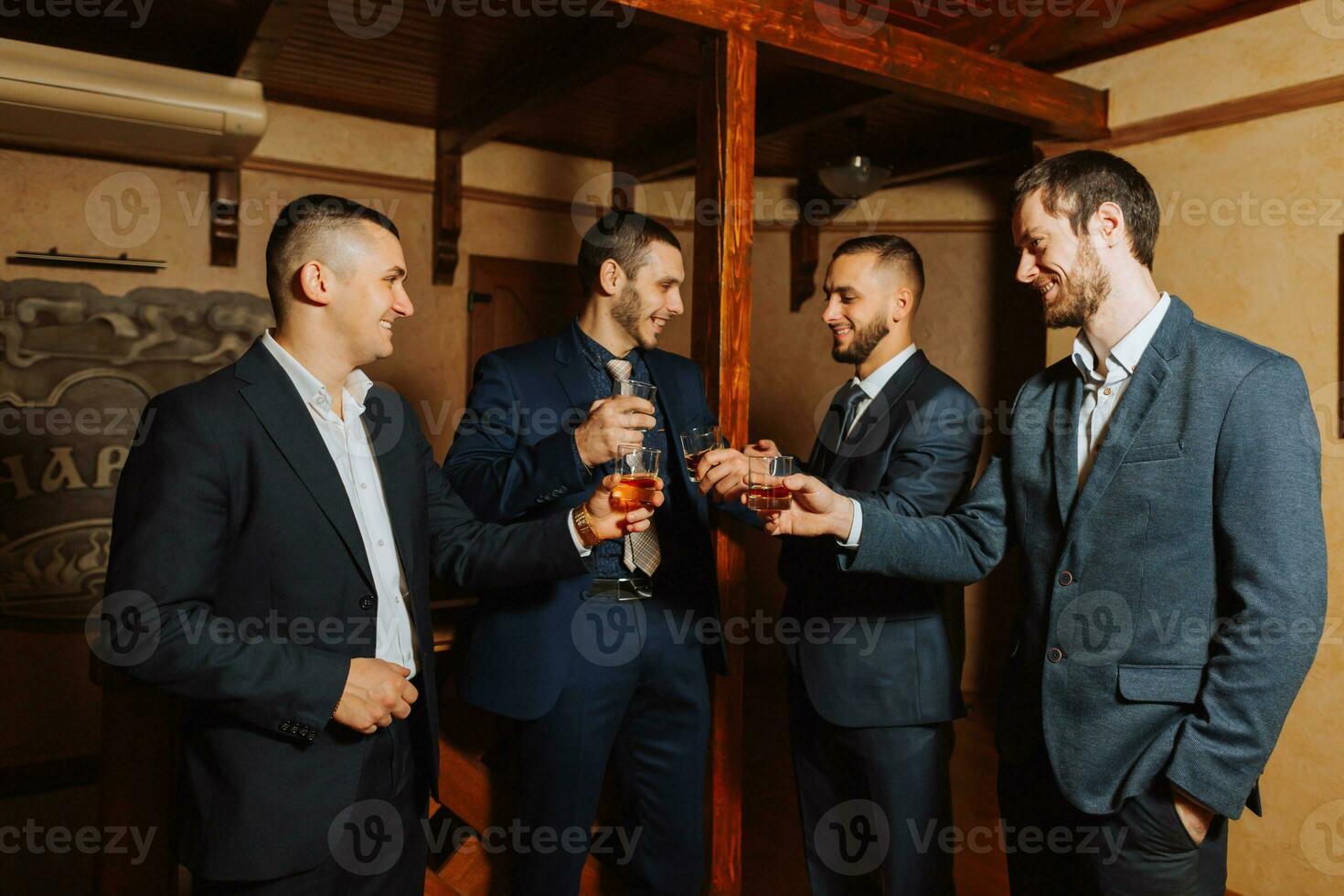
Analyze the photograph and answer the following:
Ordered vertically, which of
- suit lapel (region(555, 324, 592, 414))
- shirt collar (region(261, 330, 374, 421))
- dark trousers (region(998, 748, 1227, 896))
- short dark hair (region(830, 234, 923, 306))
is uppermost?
short dark hair (region(830, 234, 923, 306))

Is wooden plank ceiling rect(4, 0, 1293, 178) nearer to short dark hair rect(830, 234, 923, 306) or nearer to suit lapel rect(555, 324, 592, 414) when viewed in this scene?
short dark hair rect(830, 234, 923, 306)

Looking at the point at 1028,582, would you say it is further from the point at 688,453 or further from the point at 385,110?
the point at 385,110

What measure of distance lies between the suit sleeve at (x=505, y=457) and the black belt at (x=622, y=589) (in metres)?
0.26

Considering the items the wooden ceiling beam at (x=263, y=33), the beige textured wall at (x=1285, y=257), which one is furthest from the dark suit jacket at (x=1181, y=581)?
the wooden ceiling beam at (x=263, y=33)

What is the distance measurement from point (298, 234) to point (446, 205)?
404cm

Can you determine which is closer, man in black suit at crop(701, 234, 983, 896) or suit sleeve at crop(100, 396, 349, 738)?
suit sleeve at crop(100, 396, 349, 738)

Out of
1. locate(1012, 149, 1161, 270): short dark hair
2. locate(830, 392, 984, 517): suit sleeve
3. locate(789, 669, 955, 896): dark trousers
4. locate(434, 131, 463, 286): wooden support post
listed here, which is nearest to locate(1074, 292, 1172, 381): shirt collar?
locate(1012, 149, 1161, 270): short dark hair

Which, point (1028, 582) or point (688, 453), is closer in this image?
point (1028, 582)

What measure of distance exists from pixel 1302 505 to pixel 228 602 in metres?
1.89

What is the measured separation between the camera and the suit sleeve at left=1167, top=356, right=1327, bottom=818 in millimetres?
1511

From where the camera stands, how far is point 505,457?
243 cm

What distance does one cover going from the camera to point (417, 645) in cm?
189

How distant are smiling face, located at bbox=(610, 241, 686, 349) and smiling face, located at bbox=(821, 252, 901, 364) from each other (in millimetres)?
476

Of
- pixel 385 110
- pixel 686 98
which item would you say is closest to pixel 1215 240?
pixel 686 98
